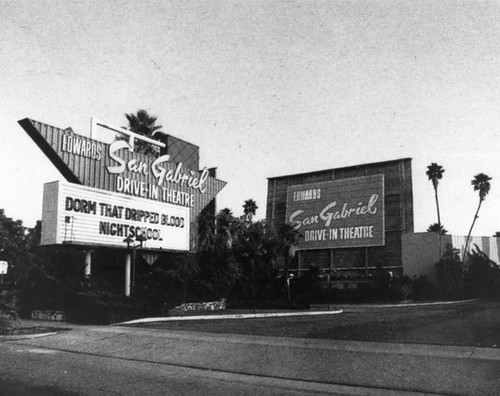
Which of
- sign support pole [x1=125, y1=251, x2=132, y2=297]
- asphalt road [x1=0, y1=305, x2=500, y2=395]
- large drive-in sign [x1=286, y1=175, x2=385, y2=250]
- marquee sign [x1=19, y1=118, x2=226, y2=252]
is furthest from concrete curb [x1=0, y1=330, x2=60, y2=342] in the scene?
large drive-in sign [x1=286, y1=175, x2=385, y2=250]

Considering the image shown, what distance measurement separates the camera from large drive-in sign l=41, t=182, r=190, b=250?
879 inches

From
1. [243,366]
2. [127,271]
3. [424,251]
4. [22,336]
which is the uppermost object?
[424,251]

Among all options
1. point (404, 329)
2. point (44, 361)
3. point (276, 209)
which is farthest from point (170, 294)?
point (276, 209)

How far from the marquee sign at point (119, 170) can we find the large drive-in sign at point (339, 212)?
31558 mm

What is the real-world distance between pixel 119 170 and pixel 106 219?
357 centimetres

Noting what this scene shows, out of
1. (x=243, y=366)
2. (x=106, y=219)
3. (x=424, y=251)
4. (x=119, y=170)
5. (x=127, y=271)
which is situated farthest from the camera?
(x=424, y=251)

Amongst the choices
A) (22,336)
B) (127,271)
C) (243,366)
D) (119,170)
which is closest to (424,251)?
(127,271)

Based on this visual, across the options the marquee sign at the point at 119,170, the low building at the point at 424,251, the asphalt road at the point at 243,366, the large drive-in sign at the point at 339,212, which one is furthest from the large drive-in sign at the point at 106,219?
the large drive-in sign at the point at 339,212

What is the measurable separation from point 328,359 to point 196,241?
78.7 feet

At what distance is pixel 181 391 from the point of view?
8992 millimetres

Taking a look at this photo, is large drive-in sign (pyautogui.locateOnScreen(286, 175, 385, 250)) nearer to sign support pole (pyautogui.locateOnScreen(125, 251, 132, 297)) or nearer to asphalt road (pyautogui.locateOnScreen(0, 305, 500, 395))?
sign support pole (pyautogui.locateOnScreen(125, 251, 132, 297))

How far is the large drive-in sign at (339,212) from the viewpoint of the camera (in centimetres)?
6194

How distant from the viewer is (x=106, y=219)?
24.7 m

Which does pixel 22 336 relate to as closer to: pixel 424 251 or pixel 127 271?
pixel 127 271
